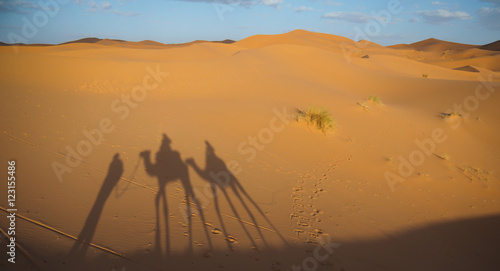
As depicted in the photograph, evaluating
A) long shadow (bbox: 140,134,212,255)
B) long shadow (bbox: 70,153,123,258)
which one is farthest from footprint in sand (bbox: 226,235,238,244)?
long shadow (bbox: 70,153,123,258)

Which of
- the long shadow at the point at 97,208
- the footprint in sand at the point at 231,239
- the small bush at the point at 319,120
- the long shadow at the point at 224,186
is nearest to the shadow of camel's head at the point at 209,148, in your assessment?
the long shadow at the point at 224,186

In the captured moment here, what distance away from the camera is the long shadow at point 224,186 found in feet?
13.7

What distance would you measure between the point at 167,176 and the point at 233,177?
1.47 m

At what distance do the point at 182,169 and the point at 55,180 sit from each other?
7.72 ft

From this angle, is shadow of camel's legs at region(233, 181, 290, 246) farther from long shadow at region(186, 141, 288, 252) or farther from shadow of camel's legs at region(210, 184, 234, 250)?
shadow of camel's legs at region(210, 184, 234, 250)

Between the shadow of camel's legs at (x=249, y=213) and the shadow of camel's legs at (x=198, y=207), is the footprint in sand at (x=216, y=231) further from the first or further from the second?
the shadow of camel's legs at (x=249, y=213)

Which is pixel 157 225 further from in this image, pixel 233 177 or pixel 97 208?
pixel 233 177

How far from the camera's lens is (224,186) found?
5406 mm

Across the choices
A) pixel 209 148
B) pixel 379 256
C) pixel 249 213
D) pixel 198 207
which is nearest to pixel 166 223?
pixel 198 207

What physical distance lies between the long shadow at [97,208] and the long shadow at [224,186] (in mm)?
A: 1579

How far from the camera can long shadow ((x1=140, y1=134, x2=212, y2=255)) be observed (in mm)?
3799

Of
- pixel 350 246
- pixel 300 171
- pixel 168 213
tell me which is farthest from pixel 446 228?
pixel 168 213

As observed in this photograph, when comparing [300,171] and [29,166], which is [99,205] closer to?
[29,166]

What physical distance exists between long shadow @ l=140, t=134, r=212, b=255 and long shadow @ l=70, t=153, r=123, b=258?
0.60m
